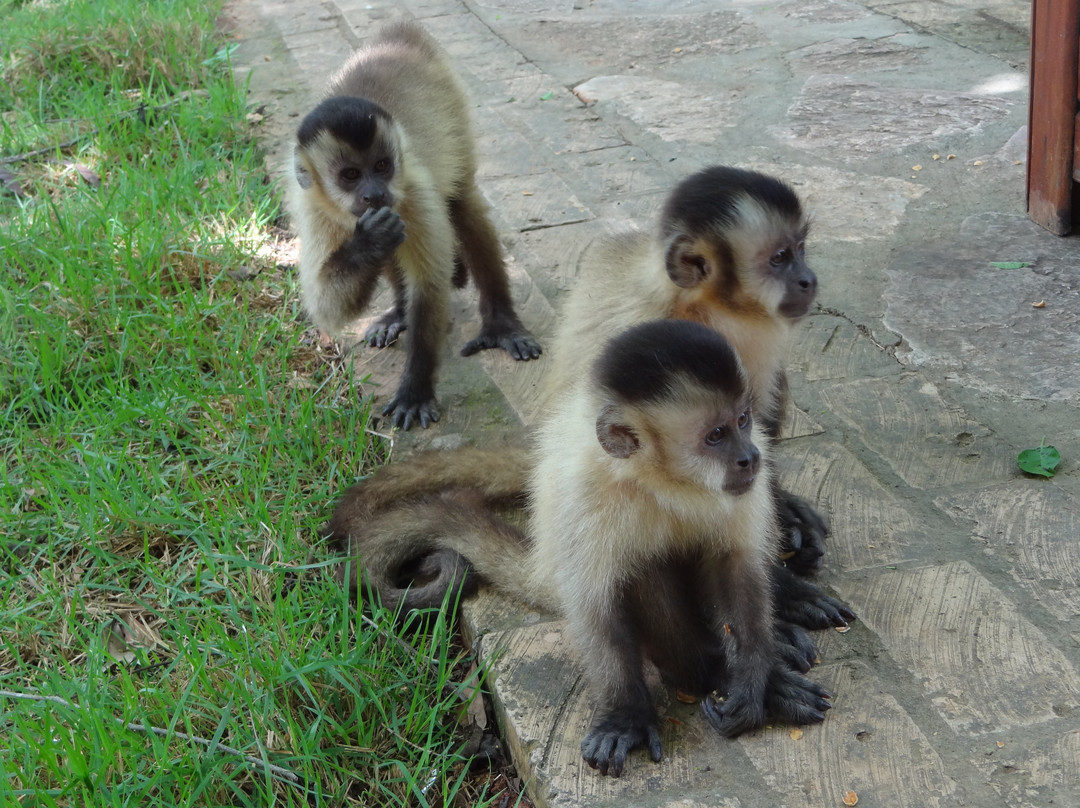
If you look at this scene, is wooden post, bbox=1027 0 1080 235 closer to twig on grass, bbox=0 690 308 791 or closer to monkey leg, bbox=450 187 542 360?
monkey leg, bbox=450 187 542 360

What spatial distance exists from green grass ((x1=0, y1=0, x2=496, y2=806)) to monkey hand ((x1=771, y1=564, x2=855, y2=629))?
856 mm

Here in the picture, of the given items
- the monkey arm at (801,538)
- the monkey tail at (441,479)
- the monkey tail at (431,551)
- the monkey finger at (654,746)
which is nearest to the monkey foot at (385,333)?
the monkey tail at (441,479)

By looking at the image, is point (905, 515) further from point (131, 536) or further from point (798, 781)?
point (131, 536)

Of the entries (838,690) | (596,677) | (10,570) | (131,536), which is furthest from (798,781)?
(10,570)

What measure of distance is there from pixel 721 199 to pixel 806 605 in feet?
3.57

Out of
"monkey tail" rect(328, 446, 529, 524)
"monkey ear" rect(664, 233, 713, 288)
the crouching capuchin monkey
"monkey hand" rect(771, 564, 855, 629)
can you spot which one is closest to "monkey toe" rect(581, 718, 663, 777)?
"monkey hand" rect(771, 564, 855, 629)

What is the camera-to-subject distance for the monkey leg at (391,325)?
450 centimetres

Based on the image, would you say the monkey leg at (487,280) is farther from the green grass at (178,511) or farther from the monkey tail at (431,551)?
the monkey tail at (431,551)

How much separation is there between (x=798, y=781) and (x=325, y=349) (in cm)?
288

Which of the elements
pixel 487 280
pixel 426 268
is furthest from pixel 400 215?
pixel 487 280

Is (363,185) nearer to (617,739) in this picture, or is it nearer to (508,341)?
(508,341)

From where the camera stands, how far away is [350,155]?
3.89 metres

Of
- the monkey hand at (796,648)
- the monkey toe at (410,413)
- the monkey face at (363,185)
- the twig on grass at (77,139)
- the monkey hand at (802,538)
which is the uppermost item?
the monkey face at (363,185)

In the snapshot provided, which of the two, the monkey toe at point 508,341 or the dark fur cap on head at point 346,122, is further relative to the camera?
the monkey toe at point 508,341
